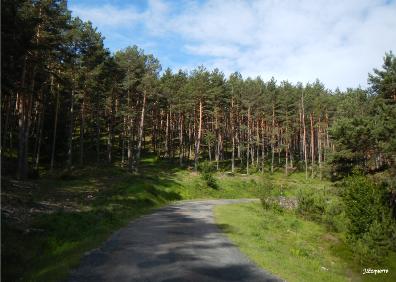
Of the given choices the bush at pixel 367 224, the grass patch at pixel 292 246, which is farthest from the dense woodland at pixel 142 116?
the grass patch at pixel 292 246

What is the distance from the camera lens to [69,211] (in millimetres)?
23422

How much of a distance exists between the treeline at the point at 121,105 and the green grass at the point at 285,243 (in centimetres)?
985

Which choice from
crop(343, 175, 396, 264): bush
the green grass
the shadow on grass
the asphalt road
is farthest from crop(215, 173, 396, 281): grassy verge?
the shadow on grass

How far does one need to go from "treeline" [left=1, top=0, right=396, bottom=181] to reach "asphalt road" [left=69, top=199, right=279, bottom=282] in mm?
10677

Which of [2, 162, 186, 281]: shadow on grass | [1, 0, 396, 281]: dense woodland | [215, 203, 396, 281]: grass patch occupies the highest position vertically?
[1, 0, 396, 281]: dense woodland

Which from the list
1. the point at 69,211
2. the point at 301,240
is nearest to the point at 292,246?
the point at 301,240

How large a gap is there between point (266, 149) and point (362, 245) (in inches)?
2837

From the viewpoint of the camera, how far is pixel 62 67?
47.3 m

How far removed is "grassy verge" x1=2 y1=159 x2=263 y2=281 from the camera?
14.3 meters

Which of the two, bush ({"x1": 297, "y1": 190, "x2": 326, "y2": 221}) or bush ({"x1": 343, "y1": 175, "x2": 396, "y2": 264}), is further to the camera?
bush ({"x1": 297, "y1": 190, "x2": 326, "y2": 221})

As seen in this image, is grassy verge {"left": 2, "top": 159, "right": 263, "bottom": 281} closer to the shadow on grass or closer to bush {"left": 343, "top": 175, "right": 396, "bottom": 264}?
the shadow on grass

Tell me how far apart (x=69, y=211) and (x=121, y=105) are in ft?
128

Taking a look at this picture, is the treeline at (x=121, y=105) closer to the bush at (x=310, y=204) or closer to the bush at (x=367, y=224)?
the bush at (x=310, y=204)

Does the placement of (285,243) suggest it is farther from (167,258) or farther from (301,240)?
(167,258)
